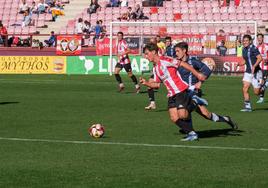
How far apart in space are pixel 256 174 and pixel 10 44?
124 ft

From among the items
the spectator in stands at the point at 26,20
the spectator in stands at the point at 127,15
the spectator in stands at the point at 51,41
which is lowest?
the spectator in stands at the point at 51,41

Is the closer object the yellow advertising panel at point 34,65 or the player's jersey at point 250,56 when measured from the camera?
the player's jersey at point 250,56

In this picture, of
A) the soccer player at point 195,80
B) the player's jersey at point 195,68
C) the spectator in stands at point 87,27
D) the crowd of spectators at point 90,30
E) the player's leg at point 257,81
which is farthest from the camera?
the spectator in stands at point 87,27

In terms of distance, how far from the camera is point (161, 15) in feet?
161

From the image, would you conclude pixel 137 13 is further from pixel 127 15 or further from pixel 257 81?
pixel 257 81

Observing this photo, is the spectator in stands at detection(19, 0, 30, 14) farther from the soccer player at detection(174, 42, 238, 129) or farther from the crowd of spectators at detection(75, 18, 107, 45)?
the soccer player at detection(174, 42, 238, 129)

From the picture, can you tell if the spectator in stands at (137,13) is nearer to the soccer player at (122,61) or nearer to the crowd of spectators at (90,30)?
the crowd of spectators at (90,30)

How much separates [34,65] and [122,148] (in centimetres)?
3188

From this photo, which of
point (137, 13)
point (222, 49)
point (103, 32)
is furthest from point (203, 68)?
point (137, 13)

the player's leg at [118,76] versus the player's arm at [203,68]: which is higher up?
the player's arm at [203,68]

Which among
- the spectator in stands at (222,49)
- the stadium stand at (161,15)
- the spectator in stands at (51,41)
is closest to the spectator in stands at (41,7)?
the stadium stand at (161,15)

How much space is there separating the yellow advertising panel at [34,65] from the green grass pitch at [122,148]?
60.6ft

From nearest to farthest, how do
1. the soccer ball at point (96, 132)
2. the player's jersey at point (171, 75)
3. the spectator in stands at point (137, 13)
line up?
Answer: the player's jersey at point (171, 75)
the soccer ball at point (96, 132)
the spectator in stands at point (137, 13)

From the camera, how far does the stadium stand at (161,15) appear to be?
47.2 m
